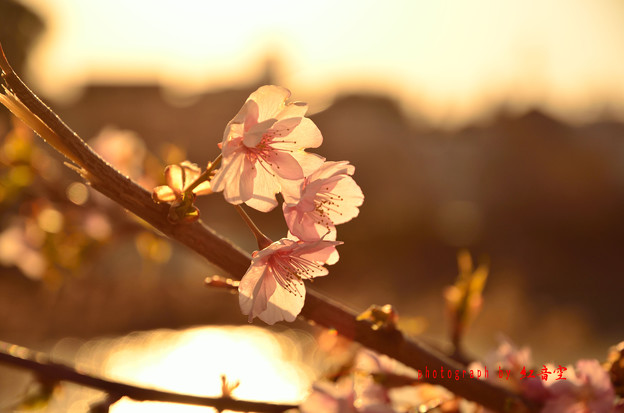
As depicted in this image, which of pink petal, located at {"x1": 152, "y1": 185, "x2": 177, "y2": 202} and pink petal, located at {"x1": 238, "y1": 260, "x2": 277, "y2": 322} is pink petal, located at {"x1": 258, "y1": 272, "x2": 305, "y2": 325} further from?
pink petal, located at {"x1": 152, "y1": 185, "x2": 177, "y2": 202}

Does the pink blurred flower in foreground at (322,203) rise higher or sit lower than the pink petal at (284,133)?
lower

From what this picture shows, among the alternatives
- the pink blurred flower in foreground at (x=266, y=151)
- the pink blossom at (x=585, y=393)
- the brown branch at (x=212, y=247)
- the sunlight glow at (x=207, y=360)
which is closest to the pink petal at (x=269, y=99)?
the pink blurred flower in foreground at (x=266, y=151)

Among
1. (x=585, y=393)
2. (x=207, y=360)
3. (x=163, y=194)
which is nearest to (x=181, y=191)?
(x=163, y=194)

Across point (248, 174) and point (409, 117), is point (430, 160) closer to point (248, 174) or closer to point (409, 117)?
point (409, 117)

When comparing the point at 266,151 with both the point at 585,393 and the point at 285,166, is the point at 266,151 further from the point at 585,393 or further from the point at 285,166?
the point at 585,393

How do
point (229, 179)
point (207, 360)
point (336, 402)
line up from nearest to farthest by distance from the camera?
point (229, 179), point (336, 402), point (207, 360)

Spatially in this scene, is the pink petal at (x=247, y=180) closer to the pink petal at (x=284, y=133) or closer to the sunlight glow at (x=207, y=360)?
the pink petal at (x=284, y=133)

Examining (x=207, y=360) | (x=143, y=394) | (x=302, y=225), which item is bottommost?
(x=143, y=394)
